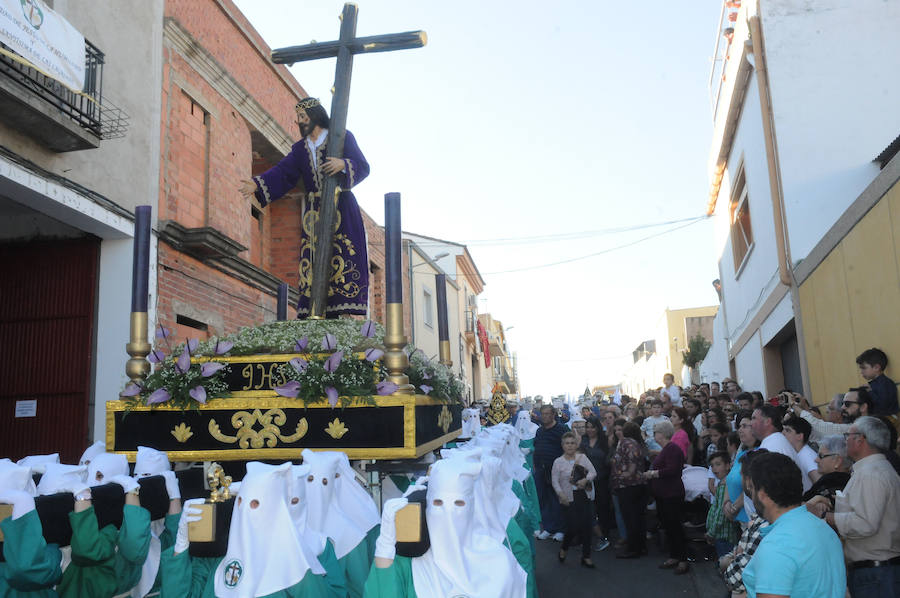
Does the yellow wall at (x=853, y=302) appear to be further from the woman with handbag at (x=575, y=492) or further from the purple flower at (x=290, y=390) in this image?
the purple flower at (x=290, y=390)

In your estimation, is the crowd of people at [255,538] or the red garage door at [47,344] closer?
the crowd of people at [255,538]

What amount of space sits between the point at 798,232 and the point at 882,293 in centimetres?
309

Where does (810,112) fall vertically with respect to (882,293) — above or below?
above

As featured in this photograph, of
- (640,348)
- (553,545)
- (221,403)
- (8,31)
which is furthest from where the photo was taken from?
(640,348)

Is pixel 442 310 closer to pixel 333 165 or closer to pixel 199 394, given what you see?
pixel 333 165

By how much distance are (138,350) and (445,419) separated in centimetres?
211

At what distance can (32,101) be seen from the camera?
22.7 ft

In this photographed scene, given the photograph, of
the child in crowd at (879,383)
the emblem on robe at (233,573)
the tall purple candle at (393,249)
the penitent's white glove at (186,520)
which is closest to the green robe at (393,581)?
the emblem on robe at (233,573)

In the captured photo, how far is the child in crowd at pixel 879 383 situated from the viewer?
607cm

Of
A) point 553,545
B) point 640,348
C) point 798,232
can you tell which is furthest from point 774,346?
point 640,348

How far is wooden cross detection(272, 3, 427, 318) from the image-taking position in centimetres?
513

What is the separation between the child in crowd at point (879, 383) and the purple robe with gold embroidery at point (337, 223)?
4149 millimetres

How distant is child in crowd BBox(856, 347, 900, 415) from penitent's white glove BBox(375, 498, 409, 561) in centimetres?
429

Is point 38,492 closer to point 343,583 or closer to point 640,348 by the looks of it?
→ point 343,583
